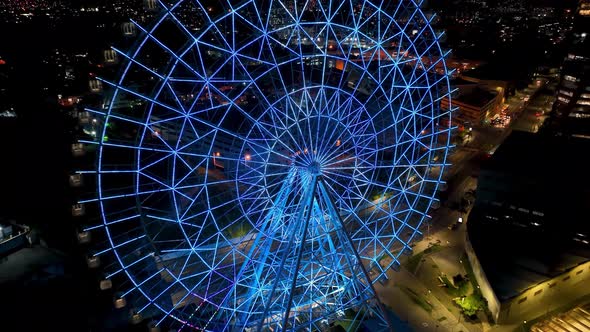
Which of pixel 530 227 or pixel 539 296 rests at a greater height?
pixel 530 227

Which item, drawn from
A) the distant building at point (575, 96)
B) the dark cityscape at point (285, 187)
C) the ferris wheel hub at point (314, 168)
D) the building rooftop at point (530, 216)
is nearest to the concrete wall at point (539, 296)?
the dark cityscape at point (285, 187)

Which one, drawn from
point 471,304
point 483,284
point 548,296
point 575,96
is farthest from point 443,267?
point 575,96

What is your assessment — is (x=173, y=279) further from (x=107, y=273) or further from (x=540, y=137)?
(x=540, y=137)

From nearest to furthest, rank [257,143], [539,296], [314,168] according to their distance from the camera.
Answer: [257,143] < [314,168] < [539,296]

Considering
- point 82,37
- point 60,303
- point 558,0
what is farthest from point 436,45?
point 558,0

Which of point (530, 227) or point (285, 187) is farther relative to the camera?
point (530, 227)

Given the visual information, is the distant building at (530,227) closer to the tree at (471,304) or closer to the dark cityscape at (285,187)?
the dark cityscape at (285,187)

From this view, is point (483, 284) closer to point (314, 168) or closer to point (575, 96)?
point (314, 168)

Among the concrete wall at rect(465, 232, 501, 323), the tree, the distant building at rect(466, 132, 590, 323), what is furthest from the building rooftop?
the tree
